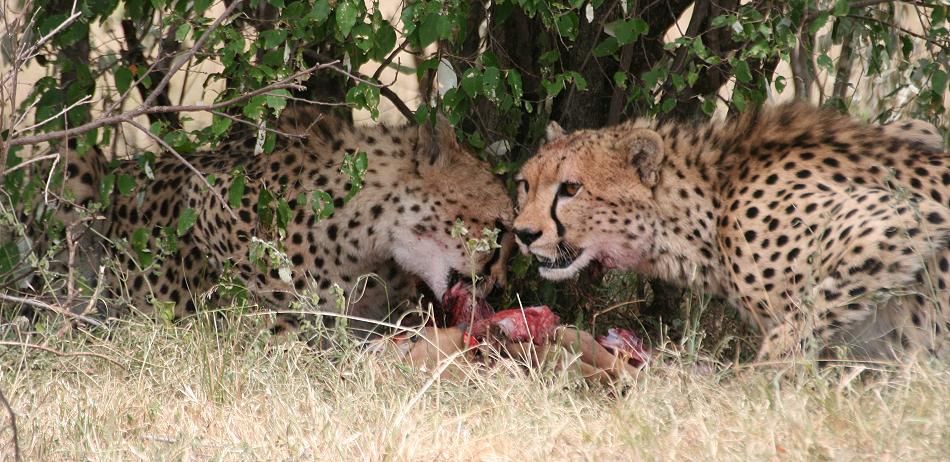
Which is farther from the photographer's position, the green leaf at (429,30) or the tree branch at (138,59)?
the tree branch at (138,59)

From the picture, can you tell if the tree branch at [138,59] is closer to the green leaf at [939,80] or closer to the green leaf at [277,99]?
the green leaf at [277,99]

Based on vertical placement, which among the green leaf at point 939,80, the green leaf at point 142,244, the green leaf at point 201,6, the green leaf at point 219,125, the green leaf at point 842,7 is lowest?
the green leaf at point 142,244

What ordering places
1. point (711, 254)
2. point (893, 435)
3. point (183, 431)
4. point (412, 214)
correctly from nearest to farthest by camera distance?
point (893, 435) → point (183, 431) → point (711, 254) → point (412, 214)

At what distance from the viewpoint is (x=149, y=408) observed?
3549 millimetres

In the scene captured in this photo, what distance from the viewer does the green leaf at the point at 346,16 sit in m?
3.88

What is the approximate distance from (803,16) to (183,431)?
2426mm

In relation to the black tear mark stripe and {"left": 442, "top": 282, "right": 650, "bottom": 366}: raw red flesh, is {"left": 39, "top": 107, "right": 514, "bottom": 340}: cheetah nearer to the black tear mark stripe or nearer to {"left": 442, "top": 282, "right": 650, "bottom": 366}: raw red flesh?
{"left": 442, "top": 282, "right": 650, "bottom": 366}: raw red flesh

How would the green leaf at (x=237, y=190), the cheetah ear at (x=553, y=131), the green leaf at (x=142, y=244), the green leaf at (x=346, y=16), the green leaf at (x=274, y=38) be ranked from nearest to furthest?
the green leaf at (x=346, y=16)
the green leaf at (x=274, y=38)
the green leaf at (x=237, y=190)
the green leaf at (x=142, y=244)
the cheetah ear at (x=553, y=131)

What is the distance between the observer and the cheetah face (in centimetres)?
432

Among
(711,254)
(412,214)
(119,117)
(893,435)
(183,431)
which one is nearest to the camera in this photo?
(893,435)

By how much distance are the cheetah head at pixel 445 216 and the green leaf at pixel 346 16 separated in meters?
1.04

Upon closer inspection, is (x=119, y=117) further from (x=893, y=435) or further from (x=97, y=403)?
(x=893, y=435)

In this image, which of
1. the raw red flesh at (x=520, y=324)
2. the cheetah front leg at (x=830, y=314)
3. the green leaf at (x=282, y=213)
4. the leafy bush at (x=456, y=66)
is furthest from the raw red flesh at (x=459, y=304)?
the cheetah front leg at (x=830, y=314)

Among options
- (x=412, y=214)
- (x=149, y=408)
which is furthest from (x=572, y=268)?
(x=149, y=408)
